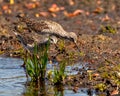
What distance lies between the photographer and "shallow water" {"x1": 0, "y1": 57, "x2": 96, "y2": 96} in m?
10.2

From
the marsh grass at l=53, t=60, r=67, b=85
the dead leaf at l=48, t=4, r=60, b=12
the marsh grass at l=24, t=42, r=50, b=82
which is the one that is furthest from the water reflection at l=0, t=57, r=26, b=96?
the dead leaf at l=48, t=4, r=60, b=12

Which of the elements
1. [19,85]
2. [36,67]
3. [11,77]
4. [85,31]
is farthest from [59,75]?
[85,31]

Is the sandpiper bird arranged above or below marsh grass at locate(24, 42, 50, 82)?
above

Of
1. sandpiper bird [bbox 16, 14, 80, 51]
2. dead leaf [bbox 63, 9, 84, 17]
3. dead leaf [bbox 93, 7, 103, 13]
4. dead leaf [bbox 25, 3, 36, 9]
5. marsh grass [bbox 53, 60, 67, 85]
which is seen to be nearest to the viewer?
marsh grass [bbox 53, 60, 67, 85]

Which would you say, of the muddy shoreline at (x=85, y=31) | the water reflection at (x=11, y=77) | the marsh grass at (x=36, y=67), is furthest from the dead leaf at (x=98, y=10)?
the marsh grass at (x=36, y=67)

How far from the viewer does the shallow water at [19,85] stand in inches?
403

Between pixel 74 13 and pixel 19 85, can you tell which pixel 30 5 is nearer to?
pixel 74 13

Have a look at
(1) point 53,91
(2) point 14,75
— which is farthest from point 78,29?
(1) point 53,91

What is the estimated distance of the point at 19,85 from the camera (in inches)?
427

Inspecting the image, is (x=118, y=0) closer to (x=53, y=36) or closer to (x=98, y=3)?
(x=98, y=3)

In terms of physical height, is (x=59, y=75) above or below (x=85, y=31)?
below

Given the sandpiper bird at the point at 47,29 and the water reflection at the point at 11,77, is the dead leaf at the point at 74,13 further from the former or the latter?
the water reflection at the point at 11,77

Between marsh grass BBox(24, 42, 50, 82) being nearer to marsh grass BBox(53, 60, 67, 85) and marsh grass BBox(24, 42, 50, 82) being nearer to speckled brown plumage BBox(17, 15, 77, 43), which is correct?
marsh grass BBox(53, 60, 67, 85)

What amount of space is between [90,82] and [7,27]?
600 cm
